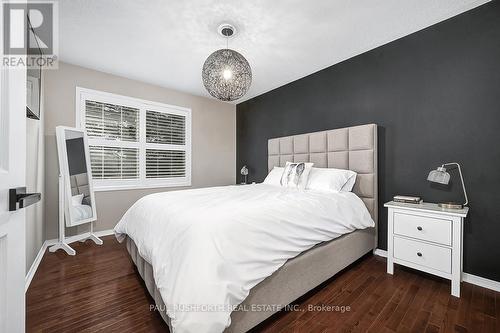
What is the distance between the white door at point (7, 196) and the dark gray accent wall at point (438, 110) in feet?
9.90

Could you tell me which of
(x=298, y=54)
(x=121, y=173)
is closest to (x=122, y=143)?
(x=121, y=173)

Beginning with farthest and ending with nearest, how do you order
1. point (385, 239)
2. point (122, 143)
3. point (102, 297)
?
1. point (122, 143)
2. point (385, 239)
3. point (102, 297)

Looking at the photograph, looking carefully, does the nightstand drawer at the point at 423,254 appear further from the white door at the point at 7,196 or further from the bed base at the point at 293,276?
Result: the white door at the point at 7,196

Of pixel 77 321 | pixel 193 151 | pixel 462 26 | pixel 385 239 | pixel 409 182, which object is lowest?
pixel 77 321

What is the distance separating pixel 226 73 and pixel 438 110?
2.17 meters

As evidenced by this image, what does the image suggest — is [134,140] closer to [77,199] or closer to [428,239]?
[77,199]

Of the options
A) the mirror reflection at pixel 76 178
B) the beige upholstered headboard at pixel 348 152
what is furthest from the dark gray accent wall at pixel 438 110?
the mirror reflection at pixel 76 178

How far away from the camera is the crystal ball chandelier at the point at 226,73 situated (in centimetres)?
202

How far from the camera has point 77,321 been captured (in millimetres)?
1499

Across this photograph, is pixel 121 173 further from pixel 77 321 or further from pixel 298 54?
pixel 298 54

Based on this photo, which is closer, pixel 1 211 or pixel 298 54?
pixel 1 211

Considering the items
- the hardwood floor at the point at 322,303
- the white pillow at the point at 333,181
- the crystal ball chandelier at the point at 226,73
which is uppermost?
the crystal ball chandelier at the point at 226,73

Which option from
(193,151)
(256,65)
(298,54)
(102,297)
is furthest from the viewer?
(193,151)

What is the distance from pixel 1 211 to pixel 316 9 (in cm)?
248
